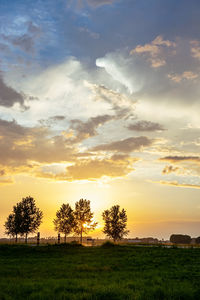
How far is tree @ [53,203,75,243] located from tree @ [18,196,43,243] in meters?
8.00

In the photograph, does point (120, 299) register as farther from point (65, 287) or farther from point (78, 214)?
point (78, 214)

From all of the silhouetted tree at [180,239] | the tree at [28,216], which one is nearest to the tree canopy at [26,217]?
the tree at [28,216]

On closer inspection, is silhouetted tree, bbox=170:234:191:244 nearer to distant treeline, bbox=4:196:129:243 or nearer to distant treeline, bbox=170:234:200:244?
distant treeline, bbox=170:234:200:244

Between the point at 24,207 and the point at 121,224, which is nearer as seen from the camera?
the point at 24,207

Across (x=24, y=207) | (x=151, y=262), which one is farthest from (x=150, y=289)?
(x=24, y=207)

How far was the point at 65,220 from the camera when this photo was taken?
9388cm

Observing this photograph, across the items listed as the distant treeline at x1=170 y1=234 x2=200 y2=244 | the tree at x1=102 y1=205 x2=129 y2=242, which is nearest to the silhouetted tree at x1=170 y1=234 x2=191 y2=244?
the distant treeline at x1=170 y1=234 x2=200 y2=244

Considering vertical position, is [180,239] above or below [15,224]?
below

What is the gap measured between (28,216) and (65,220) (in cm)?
1335

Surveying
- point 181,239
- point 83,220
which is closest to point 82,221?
point 83,220

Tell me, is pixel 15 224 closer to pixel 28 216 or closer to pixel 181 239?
pixel 28 216

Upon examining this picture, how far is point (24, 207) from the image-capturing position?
286 feet

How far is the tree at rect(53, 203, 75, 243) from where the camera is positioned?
306 feet

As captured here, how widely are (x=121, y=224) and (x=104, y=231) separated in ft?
20.1
